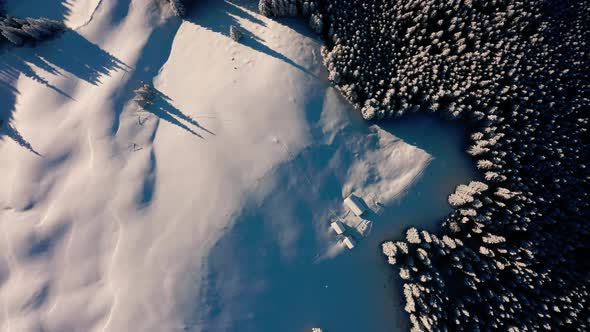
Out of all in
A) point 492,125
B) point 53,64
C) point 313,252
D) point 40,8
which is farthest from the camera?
point 40,8

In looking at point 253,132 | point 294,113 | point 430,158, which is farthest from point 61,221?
point 430,158

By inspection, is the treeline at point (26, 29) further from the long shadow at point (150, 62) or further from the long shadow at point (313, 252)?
the long shadow at point (313, 252)

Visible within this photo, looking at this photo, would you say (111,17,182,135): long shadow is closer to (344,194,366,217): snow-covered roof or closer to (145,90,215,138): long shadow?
(145,90,215,138): long shadow

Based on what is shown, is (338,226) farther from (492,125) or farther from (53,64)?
(53,64)

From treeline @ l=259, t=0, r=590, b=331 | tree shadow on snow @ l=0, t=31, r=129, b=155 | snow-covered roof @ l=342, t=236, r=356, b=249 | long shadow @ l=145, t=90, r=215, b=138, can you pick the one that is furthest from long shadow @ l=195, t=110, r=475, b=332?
tree shadow on snow @ l=0, t=31, r=129, b=155

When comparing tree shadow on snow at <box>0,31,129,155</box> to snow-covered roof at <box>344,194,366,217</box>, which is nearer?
snow-covered roof at <box>344,194,366,217</box>

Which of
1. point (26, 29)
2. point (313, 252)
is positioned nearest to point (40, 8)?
point (26, 29)

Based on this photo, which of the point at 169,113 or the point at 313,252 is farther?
the point at 169,113
